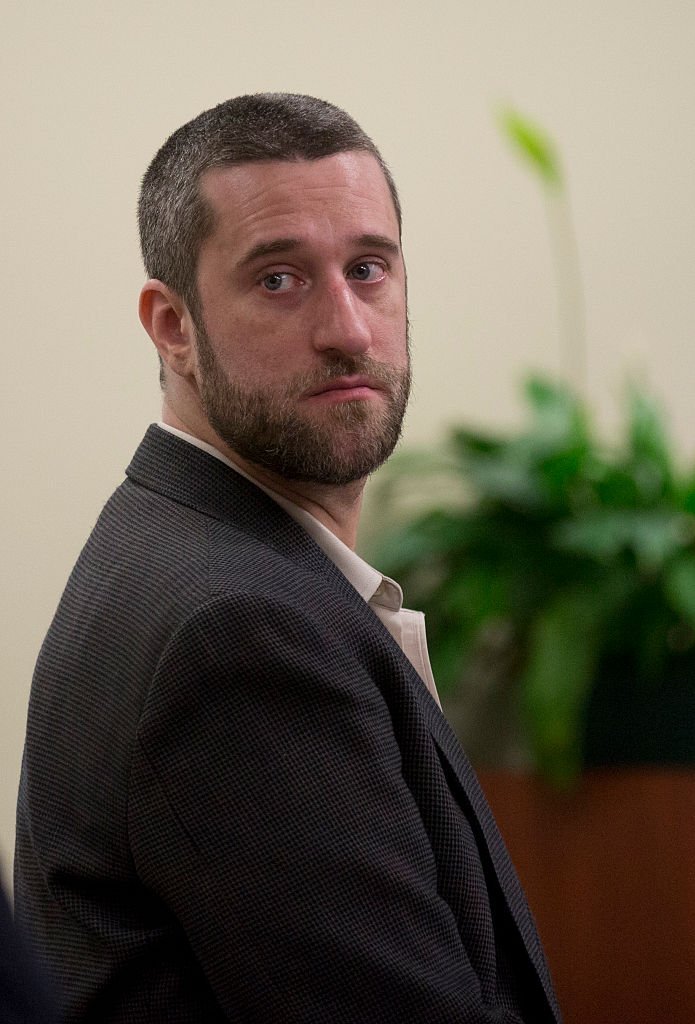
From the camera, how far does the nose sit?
1.13 m

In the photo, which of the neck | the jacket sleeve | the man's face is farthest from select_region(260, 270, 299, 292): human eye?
the jacket sleeve

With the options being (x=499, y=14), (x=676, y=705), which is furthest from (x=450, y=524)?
(x=499, y=14)

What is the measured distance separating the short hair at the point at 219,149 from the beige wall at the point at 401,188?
4.71ft

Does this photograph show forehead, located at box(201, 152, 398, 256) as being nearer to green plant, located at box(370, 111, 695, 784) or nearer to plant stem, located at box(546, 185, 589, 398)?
green plant, located at box(370, 111, 695, 784)

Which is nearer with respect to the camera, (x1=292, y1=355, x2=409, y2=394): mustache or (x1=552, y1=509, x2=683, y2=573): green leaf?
(x1=292, y1=355, x2=409, y2=394): mustache

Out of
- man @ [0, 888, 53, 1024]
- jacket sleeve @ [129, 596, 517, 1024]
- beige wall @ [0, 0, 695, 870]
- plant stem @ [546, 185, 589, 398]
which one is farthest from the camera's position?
plant stem @ [546, 185, 589, 398]

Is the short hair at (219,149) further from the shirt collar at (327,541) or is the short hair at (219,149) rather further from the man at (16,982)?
the man at (16,982)

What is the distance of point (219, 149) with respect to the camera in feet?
3.88

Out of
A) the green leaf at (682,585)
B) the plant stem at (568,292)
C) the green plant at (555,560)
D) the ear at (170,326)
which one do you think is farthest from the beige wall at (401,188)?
the ear at (170,326)

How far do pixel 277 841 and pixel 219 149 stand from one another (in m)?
0.65

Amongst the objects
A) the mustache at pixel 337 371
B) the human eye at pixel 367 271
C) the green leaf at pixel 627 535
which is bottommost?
the green leaf at pixel 627 535

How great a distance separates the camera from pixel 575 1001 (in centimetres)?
247

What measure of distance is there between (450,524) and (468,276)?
69 centimetres

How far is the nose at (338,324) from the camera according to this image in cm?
113
